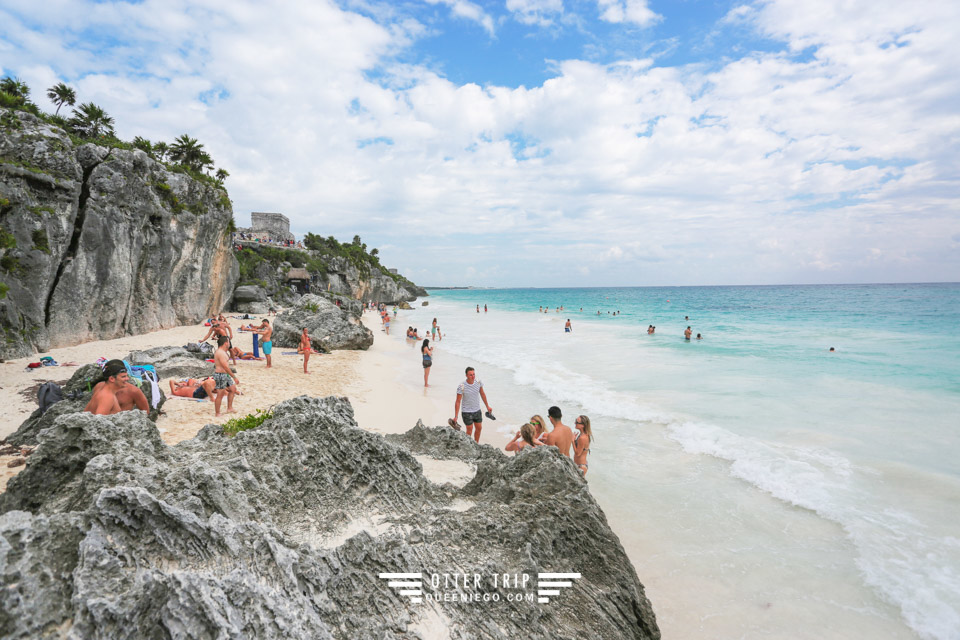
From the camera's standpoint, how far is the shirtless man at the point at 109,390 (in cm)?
603

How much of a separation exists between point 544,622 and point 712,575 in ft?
12.2

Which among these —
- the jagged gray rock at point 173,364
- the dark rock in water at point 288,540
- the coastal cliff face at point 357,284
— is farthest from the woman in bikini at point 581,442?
the coastal cliff face at point 357,284

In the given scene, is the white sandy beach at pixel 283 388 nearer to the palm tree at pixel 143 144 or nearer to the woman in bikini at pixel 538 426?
the woman in bikini at pixel 538 426

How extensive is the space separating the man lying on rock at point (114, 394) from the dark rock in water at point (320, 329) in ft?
45.0

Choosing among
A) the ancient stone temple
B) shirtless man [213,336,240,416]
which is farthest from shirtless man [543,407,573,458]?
the ancient stone temple

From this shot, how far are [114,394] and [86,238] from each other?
15.9 metres

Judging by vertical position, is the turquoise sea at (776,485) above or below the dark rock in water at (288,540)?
below

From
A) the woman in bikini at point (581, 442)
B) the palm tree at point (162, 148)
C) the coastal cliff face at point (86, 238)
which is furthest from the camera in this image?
the palm tree at point (162, 148)

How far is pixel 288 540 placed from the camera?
353cm

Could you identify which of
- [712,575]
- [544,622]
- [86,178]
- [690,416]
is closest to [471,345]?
[690,416]

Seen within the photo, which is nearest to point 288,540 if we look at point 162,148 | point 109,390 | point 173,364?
point 109,390

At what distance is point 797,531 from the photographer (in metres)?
7.23

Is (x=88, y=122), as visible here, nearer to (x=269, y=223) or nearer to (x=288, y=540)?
(x=288, y=540)

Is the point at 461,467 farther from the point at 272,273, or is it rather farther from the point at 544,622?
the point at 272,273
